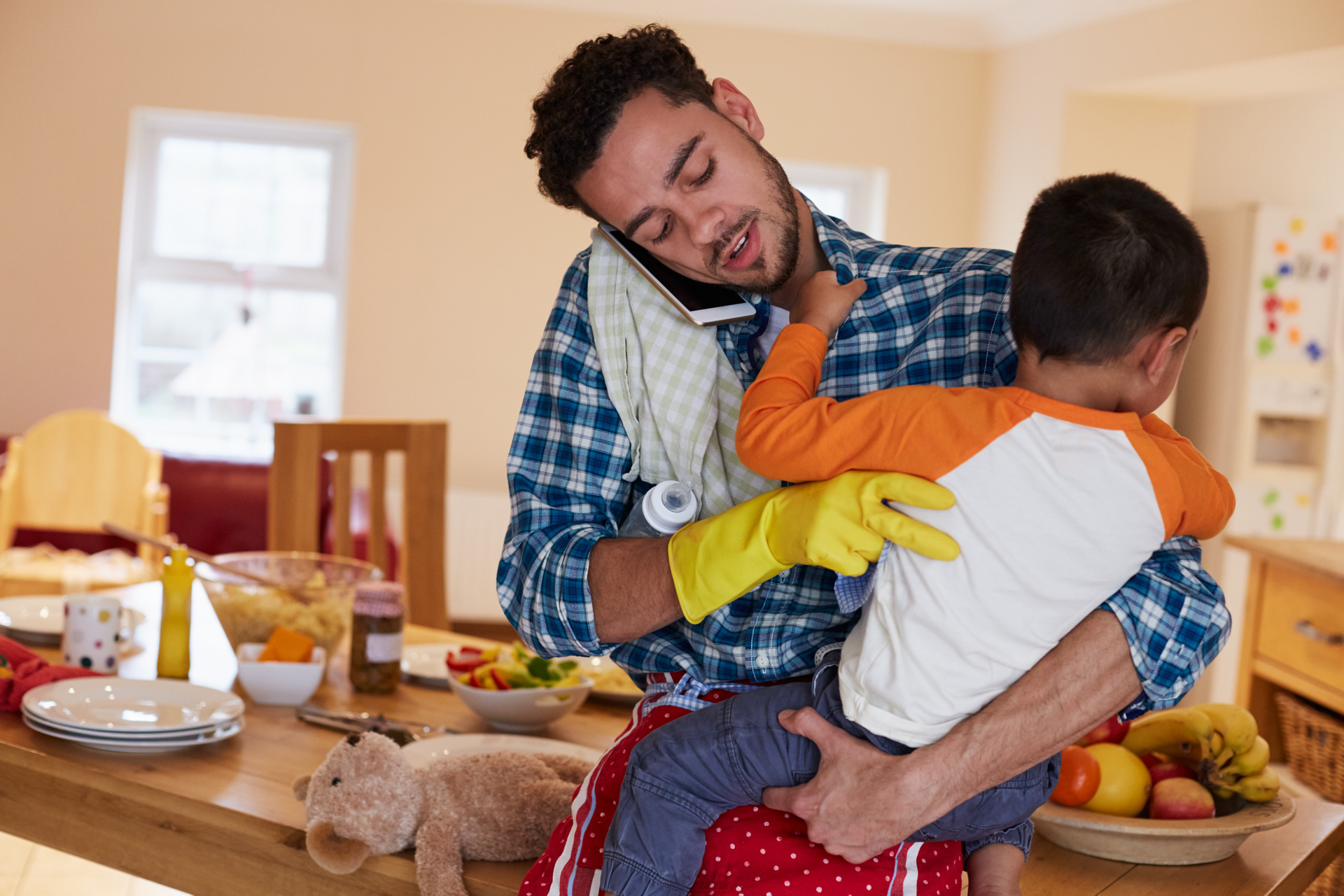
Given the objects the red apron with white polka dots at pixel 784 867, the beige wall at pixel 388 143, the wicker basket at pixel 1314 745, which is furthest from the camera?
the beige wall at pixel 388 143

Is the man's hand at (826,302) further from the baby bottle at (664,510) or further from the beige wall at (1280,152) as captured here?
the beige wall at (1280,152)

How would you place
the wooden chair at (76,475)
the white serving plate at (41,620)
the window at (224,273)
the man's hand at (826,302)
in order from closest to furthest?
the man's hand at (826,302)
the white serving plate at (41,620)
the wooden chair at (76,475)
the window at (224,273)

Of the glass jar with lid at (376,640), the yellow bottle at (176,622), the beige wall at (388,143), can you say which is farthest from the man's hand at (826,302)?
the beige wall at (388,143)

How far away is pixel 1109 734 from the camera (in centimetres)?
136

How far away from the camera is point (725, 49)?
193 inches

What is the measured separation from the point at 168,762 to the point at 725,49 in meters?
4.18

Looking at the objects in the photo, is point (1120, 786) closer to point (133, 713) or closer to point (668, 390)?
point (668, 390)

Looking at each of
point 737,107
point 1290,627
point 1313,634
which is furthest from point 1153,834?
point 1290,627

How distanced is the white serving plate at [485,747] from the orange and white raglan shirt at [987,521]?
575 mm

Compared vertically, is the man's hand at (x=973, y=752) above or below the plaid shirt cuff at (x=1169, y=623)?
below

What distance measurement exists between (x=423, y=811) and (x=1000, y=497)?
69 centimetres

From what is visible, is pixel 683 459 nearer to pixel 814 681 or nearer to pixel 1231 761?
pixel 814 681

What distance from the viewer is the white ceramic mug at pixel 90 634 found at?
1.66m

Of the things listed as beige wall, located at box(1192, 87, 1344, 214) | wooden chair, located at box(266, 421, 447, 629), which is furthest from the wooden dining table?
beige wall, located at box(1192, 87, 1344, 214)
